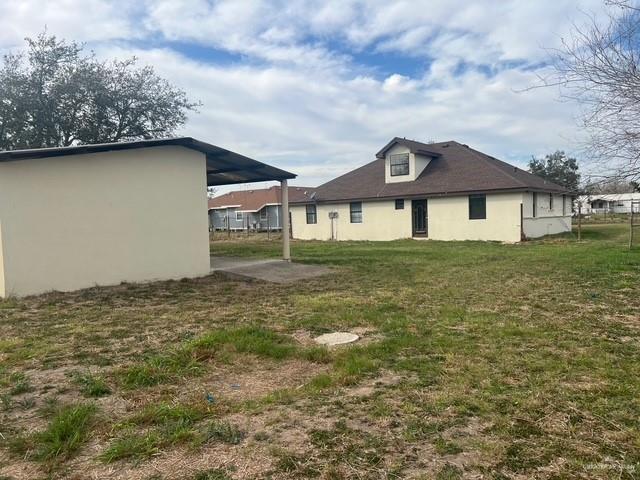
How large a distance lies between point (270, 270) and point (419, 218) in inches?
490

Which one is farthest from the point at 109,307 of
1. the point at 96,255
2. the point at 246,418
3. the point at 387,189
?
the point at 387,189

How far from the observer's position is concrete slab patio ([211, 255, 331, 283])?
1039cm

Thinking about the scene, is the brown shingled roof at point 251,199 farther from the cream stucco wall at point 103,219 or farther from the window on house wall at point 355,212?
the cream stucco wall at point 103,219

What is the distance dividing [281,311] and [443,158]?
18.6 meters

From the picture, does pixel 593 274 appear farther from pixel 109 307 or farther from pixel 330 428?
pixel 109 307

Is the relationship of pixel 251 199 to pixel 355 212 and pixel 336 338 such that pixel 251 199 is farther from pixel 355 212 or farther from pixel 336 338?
pixel 336 338

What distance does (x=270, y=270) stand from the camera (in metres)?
11.3

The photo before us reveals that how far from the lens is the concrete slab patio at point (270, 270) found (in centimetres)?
1039

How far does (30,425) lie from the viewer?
3.15 meters

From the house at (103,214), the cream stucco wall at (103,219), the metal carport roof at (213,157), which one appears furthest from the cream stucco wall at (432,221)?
the cream stucco wall at (103,219)

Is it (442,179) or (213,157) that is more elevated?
(442,179)

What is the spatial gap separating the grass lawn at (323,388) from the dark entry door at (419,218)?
47.2ft

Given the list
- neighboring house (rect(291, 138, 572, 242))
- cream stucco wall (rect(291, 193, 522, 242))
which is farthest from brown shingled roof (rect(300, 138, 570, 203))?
cream stucco wall (rect(291, 193, 522, 242))

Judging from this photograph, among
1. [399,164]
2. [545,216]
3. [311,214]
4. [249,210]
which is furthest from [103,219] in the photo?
[249,210]
